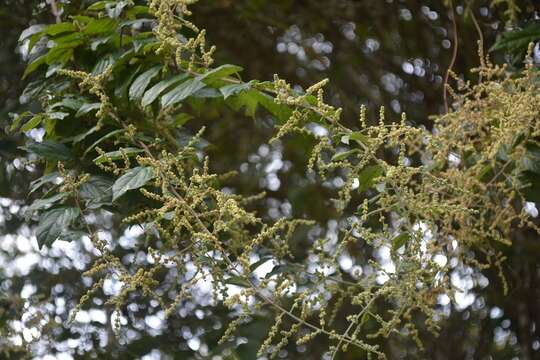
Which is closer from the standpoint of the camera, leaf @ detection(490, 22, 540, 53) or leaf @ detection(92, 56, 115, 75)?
leaf @ detection(92, 56, 115, 75)

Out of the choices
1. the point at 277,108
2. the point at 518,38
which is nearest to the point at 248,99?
the point at 277,108

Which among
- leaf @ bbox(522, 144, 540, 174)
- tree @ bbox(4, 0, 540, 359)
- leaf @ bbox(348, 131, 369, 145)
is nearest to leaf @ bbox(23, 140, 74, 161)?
Result: tree @ bbox(4, 0, 540, 359)

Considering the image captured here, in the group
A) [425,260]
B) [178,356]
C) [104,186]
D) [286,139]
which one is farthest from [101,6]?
[286,139]

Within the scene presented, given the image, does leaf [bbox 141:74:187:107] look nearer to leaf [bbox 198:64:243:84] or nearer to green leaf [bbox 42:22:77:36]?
leaf [bbox 198:64:243:84]

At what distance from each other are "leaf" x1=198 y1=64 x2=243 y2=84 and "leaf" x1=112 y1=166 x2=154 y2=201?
0.65 ft

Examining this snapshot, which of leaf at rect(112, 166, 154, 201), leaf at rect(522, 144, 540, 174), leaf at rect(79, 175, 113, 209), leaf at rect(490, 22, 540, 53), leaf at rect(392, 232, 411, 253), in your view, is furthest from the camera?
leaf at rect(490, 22, 540, 53)

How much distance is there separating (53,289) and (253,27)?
42.1 inches

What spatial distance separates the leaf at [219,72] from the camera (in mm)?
1495

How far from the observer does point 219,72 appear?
152 centimetres

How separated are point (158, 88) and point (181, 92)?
2.1 inches

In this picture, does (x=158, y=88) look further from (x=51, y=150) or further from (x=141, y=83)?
(x=51, y=150)

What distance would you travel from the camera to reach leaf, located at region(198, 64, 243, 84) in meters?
1.50

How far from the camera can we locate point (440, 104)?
2.67 meters

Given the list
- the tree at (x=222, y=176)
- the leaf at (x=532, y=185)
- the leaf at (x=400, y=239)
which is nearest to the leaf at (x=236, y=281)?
the tree at (x=222, y=176)
